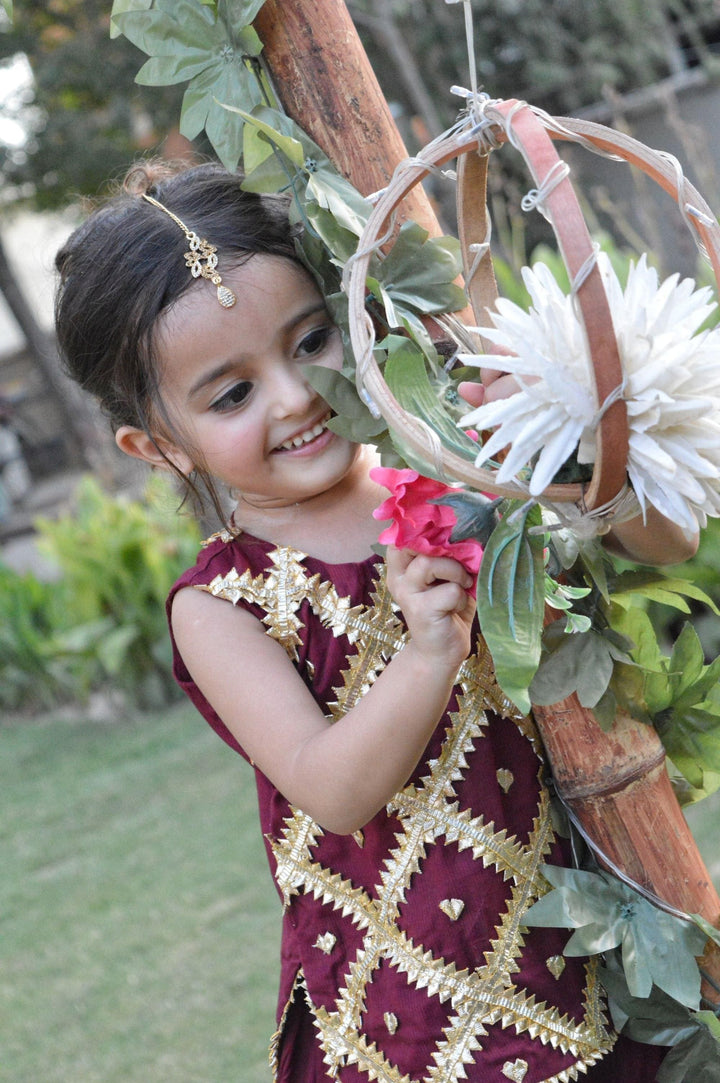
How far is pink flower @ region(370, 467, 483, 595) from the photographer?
1.18 m

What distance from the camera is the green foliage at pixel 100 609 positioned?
5363 millimetres

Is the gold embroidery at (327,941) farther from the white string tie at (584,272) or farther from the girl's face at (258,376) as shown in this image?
the white string tie at (584,272)

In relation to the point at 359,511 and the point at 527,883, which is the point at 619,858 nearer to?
the point at 527,883

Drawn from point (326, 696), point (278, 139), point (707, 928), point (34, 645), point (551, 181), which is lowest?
point (34, 645)

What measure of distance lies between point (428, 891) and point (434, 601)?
18.5 inches

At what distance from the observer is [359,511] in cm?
157

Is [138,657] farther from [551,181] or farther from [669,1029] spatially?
[551,181]

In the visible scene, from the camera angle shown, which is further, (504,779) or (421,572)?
(504,779)

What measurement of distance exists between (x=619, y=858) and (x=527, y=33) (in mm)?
8818

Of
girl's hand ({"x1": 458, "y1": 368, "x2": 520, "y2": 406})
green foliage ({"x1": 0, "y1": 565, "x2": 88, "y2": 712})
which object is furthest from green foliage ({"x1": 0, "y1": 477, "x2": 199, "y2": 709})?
girl's hand ({"x1": 458, "y1": 368, "x2": 520, "y2": 406})

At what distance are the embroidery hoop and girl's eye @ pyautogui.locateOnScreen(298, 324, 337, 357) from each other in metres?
0.19

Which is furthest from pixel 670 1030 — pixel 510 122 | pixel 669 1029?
pixel 510 122

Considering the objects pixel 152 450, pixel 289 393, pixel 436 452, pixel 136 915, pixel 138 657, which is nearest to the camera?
pixel 436 452

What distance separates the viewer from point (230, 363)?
143 cm
